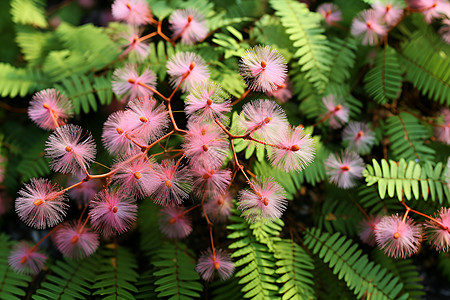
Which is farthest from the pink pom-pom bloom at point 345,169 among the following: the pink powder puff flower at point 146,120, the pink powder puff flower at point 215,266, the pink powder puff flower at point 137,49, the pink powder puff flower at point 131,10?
the pink powder puff flower at point 131,10

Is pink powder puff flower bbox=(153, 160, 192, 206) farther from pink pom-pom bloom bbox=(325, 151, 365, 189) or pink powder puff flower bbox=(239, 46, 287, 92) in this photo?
pink pom-pom bloom bbox=(325, 151, 365, 189)

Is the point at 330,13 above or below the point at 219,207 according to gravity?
above

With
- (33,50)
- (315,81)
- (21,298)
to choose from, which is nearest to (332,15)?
(315,81)

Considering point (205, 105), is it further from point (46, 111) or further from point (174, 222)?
point (46, 111)

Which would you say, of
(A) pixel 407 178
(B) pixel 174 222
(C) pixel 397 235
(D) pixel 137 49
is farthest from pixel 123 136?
(A) pixel 407 178

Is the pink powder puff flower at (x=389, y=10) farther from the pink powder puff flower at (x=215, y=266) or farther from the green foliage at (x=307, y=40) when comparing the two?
the pink powder puff flower at (x=215, y=266)

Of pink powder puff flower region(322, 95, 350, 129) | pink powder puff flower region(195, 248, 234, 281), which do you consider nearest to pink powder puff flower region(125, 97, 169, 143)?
pink powder puff flower region(195, 248, 234, 281)

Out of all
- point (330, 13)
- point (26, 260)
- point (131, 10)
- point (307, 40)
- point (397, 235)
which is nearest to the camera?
point (397, 235)
